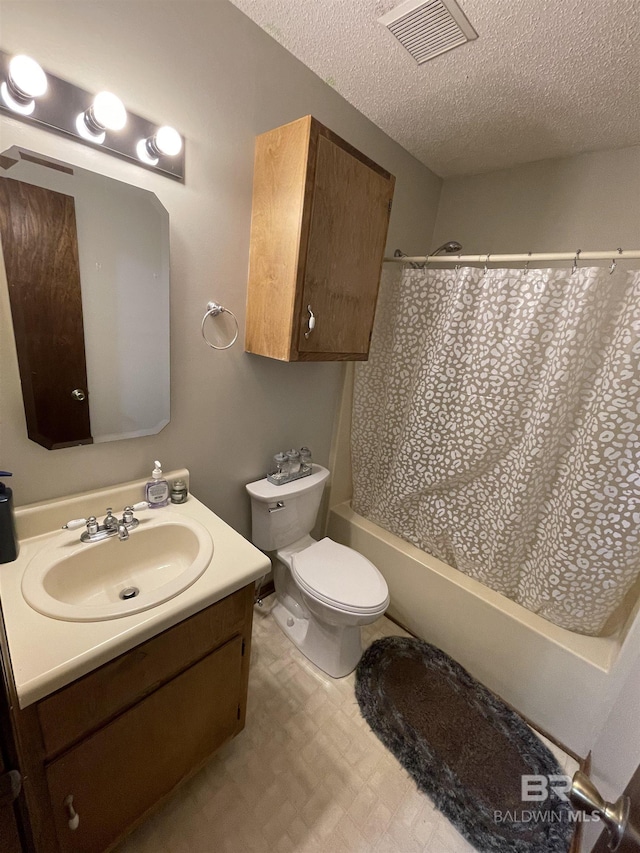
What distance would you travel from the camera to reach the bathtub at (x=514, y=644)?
1299 millimetres

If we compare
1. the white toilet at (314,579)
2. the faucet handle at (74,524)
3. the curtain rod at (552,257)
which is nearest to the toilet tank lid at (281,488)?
the white toilet at (314,579)

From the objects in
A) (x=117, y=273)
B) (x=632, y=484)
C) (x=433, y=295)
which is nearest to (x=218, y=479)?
(x=117, y=273)

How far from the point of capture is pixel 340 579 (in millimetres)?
1491

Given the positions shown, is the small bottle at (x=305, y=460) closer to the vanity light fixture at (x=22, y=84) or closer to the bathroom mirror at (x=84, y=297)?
the bathroom mirror at (x=84, y=297)

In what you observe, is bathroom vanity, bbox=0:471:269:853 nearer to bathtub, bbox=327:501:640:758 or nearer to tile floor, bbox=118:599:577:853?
tile floor, bbox=118:599:577:853

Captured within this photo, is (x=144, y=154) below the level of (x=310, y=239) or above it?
above

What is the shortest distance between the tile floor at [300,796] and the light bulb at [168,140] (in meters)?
1.94

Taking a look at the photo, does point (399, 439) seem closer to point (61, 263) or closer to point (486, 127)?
point (486, 127)

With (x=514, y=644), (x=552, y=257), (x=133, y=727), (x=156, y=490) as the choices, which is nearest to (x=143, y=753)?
(x=133, y=727)

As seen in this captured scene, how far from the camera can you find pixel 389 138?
1.62 metres

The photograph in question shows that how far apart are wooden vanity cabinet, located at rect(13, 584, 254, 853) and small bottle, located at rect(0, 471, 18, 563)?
0.40 meters

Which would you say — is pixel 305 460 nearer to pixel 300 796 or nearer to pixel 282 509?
pixel 282 509

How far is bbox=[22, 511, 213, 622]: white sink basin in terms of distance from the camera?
79 centimetres

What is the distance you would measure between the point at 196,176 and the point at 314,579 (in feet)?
4.99
